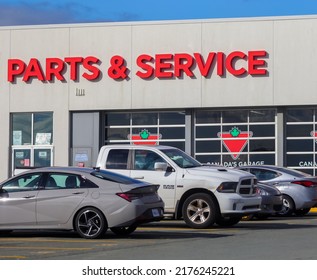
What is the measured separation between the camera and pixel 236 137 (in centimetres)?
3450

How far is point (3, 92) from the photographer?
36406mm

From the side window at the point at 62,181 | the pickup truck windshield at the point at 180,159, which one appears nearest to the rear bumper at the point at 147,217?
the side window at the point at 62,181

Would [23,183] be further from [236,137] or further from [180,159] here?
[236,137]

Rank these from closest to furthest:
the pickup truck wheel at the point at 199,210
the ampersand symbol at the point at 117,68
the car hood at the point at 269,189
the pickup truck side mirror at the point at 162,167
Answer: the pickup truck wheel at the point at 199,210
the pickup truck side mirror at the point at 162,167
the car hood at the point at 269,189
the ampersand symbol at the point at 117,68

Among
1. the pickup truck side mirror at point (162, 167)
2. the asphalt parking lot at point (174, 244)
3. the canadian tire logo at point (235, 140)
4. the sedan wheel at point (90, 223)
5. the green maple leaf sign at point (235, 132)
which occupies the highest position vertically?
the green maple leaf sign at point (235, 132)

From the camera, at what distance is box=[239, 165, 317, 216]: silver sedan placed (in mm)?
24312

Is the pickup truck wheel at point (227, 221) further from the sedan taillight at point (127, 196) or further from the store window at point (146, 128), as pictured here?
the store window at point (146, 128)

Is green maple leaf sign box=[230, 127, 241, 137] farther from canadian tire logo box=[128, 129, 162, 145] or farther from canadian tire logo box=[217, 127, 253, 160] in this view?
canadian tire logo box=[128, 129, 162, 145]

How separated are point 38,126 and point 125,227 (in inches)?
780

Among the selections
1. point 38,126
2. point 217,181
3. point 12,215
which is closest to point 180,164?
point 217,181

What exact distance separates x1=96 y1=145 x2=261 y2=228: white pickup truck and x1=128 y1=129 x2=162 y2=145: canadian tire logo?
14.8 meters

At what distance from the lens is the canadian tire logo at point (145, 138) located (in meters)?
35.3

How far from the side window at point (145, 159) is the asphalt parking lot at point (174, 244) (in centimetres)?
148

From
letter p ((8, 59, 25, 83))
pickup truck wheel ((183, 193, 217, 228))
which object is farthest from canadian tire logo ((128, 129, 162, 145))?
pickup truck wheel ((183, 193, 217, 228))
